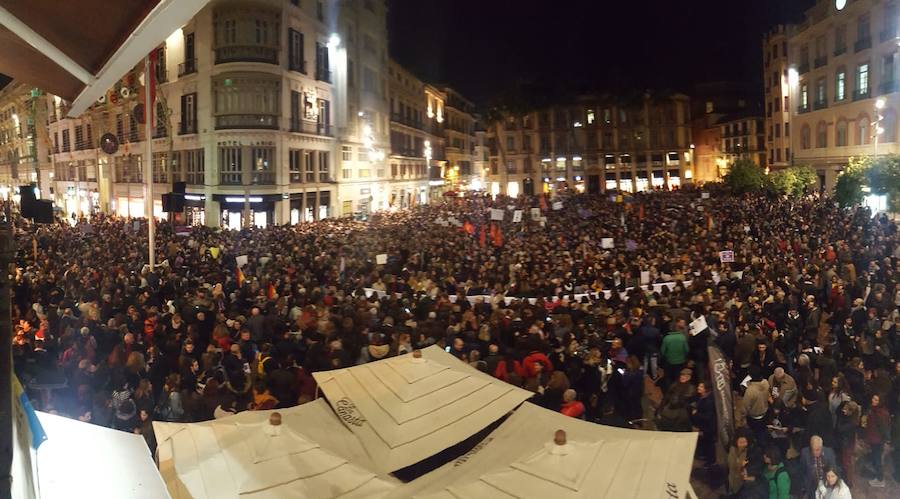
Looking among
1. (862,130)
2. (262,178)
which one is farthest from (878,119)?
(262,178)

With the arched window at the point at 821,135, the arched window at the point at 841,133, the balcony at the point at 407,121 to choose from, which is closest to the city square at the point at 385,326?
the arched window at the point at 841,133

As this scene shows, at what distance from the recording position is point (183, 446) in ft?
18.4

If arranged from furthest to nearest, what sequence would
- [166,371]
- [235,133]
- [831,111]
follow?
[831,111] < [235,133] < [166,371]

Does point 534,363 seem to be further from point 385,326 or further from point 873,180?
point 873,180

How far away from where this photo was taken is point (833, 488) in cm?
605

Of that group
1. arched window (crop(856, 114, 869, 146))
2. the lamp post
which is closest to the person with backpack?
the lamp post

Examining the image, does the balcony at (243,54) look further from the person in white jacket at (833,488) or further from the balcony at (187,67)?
the person in white jacket at (833,488)

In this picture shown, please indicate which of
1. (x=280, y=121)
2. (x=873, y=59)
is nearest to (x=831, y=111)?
(x=873, y=59)

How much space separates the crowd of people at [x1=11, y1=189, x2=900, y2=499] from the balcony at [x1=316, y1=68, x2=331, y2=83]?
21356mm

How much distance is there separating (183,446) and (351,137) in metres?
40.9

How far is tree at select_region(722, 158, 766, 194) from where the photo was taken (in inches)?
1690

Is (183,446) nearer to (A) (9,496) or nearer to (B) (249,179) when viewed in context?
(A) (9,496)

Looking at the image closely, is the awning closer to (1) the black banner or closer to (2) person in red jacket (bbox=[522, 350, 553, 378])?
(2) person in red jacket (bbox=[522, 350, 553, 378])

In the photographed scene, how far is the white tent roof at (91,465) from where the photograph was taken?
8.80 ft
